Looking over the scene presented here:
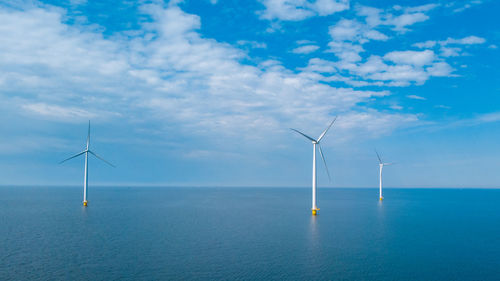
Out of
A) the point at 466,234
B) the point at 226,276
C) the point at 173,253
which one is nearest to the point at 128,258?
the point at 173,253

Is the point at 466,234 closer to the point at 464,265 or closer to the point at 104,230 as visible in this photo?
the point at 464,265

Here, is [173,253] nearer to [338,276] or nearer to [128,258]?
[128,258]

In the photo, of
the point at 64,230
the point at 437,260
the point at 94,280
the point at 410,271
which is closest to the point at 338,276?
the point at 410,271

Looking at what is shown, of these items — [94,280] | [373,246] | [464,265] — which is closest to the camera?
[94,280]

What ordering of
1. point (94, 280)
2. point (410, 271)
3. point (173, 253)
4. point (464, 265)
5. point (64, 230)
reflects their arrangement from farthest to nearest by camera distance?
point (64, 230) < point (173, 253) < point (464, 265) < point (410, 271) < point (94, 280)

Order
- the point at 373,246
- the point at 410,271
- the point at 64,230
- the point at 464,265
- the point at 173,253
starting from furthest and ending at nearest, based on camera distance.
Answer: the point at 64,230, the point at 373,246, the point at 173,253, the point at 464,265, the point at 410,271

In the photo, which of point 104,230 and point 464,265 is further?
point 104,230

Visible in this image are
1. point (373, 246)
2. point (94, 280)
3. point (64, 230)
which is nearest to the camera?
point (94, 280)

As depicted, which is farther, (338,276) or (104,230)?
(104,230)

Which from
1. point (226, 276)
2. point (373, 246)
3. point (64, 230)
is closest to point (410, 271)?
point (373, 246)
